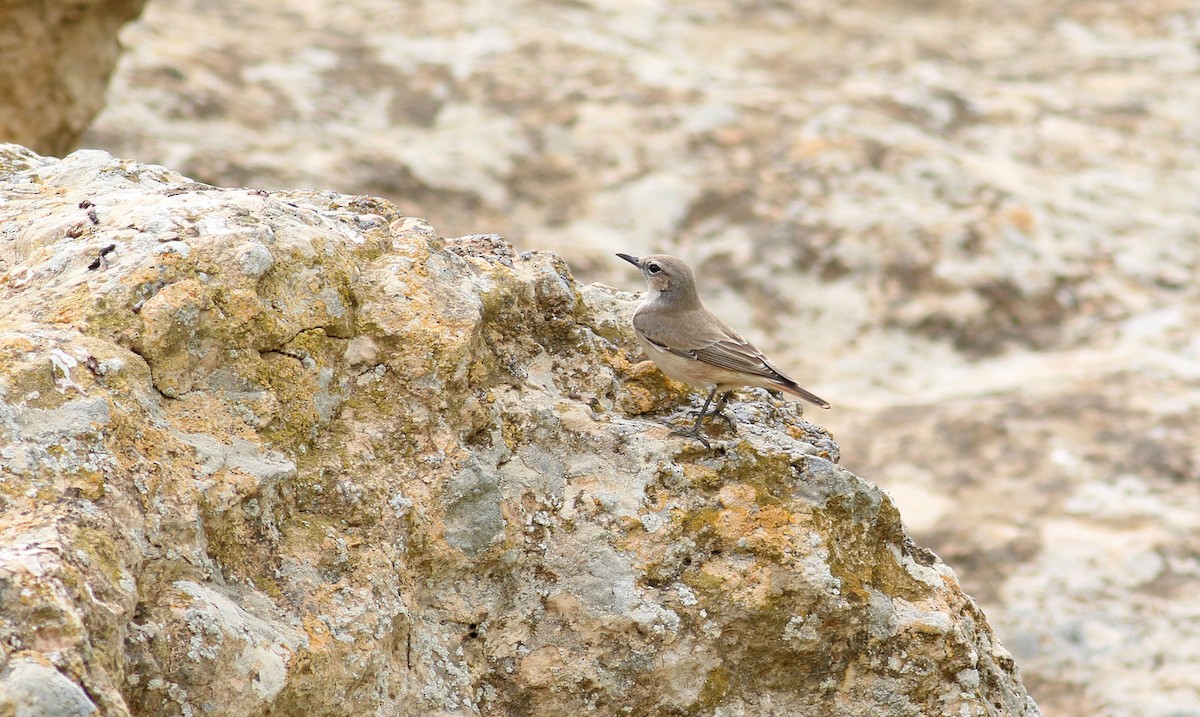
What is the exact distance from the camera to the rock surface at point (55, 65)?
431 inches

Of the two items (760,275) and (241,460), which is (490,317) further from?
(760,275)

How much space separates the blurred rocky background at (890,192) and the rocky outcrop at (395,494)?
5.17 metres

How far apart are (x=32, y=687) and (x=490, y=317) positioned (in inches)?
101

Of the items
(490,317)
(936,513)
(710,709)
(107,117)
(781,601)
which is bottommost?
(936,513)

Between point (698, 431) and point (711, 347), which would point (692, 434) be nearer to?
point (698, 431)

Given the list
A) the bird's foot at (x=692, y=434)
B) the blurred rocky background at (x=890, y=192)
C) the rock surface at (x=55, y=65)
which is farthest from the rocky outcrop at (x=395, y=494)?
the rock surface at (x=55, y=65)

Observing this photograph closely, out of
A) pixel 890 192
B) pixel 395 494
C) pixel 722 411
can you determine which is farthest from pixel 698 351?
pixel 890 192

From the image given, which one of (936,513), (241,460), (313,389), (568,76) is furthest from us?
(568,76)

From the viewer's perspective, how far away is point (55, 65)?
37.1ft

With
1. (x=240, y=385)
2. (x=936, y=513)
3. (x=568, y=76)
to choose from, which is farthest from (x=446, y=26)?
(x=240, y=385)

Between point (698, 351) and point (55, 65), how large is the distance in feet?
28.4

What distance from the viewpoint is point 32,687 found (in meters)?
2.81

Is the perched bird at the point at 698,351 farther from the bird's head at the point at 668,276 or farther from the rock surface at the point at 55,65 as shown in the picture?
the rock surface at the point at 55,65

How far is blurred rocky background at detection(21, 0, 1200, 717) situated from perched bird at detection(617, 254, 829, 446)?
467 centimetres
